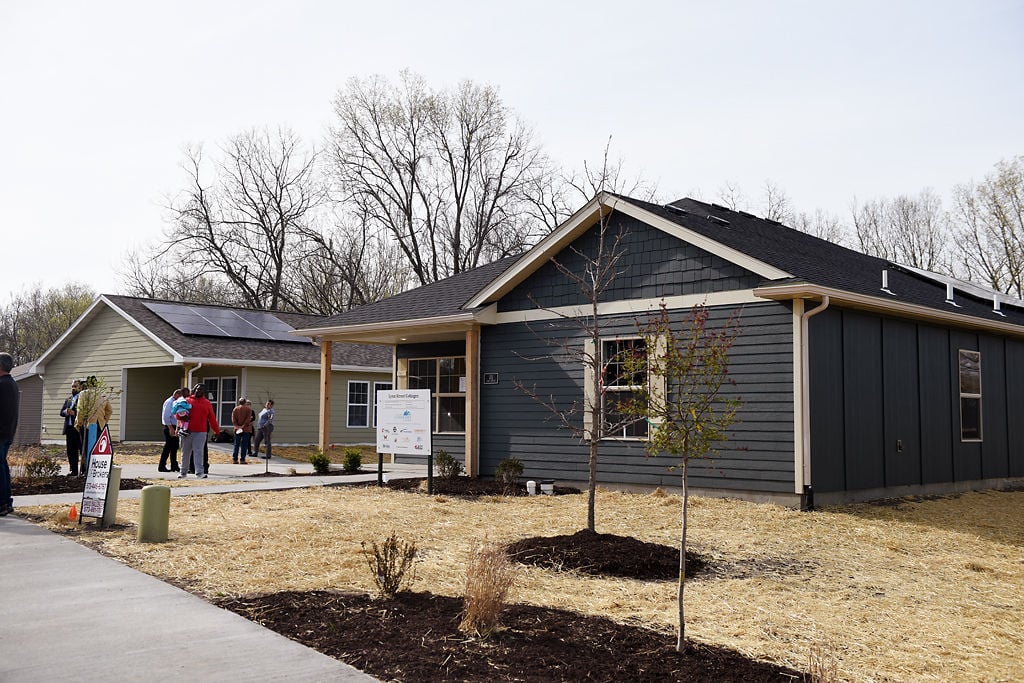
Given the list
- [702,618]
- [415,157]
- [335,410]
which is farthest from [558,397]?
[415,157]

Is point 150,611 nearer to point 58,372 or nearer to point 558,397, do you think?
point 558,397

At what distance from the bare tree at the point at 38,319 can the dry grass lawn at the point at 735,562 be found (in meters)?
48.7

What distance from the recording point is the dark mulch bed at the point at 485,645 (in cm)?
506

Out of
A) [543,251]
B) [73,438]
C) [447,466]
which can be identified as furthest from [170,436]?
[543,251]

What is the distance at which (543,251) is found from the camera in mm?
15742

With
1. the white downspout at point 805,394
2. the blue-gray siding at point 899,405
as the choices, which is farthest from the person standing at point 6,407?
the blue-gray siding at point 899,405

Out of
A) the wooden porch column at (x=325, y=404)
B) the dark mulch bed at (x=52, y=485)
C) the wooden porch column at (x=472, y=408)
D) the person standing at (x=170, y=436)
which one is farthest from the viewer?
the wooden porch column at (x=325, y=404)

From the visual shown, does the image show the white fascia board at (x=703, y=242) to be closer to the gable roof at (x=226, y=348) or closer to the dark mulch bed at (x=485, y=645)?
the dark mulch bed at (x=485, y=645)

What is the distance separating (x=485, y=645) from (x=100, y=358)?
2612 cm

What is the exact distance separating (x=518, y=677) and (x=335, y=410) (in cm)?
2399

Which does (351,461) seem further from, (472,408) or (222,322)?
(222,322)

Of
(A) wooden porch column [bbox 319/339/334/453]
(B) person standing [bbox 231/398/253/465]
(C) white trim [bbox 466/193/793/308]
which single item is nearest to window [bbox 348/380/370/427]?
(B) person standing [bbox 231/398/253/465]

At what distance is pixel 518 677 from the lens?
4969 mm

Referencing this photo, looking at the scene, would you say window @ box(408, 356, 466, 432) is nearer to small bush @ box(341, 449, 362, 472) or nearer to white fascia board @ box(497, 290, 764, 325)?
small bush @ box(341, 449, 362, 472)
